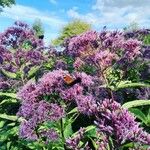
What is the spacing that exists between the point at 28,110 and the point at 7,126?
2234mm

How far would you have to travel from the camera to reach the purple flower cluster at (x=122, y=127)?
10.5ft

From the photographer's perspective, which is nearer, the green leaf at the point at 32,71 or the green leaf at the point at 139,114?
the green leaf at the point at 139,114

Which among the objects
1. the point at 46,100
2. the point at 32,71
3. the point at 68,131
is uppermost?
the point at 46,100

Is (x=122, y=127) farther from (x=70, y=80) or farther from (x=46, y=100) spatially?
(x=46, y=100)

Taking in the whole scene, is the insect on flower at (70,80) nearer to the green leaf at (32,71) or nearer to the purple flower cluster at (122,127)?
the purple flower cluster at (122,127)

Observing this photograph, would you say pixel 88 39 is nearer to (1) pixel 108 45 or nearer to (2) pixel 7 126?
(1) pixel 108 45

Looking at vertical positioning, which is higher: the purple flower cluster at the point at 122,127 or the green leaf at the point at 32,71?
the purple flower cluster at the point at 122,127

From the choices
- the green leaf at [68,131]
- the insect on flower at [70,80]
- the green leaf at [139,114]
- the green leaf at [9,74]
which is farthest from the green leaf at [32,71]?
the insect on flower at [70,80]

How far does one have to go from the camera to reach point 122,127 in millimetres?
3229

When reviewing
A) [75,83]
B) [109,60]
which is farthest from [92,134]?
[109,60]

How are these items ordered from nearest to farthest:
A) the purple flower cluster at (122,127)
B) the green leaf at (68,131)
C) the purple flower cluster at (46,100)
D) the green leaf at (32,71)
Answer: the purple flower cluster at (122,127)
the purple flower cluster at (46,100)
the green leaf at (68,131)
the green leaf at (32,71)

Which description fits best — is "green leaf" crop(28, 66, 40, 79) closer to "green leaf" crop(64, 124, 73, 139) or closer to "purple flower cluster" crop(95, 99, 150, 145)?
"green leaf" crop(64, 124, 73, 139)

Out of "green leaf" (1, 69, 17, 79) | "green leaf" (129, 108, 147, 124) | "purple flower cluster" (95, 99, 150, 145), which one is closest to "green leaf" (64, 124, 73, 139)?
"green leaf" (129, 108, 147, 124)

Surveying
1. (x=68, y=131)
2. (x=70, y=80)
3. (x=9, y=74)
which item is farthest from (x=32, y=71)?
(x=70, y=80)
